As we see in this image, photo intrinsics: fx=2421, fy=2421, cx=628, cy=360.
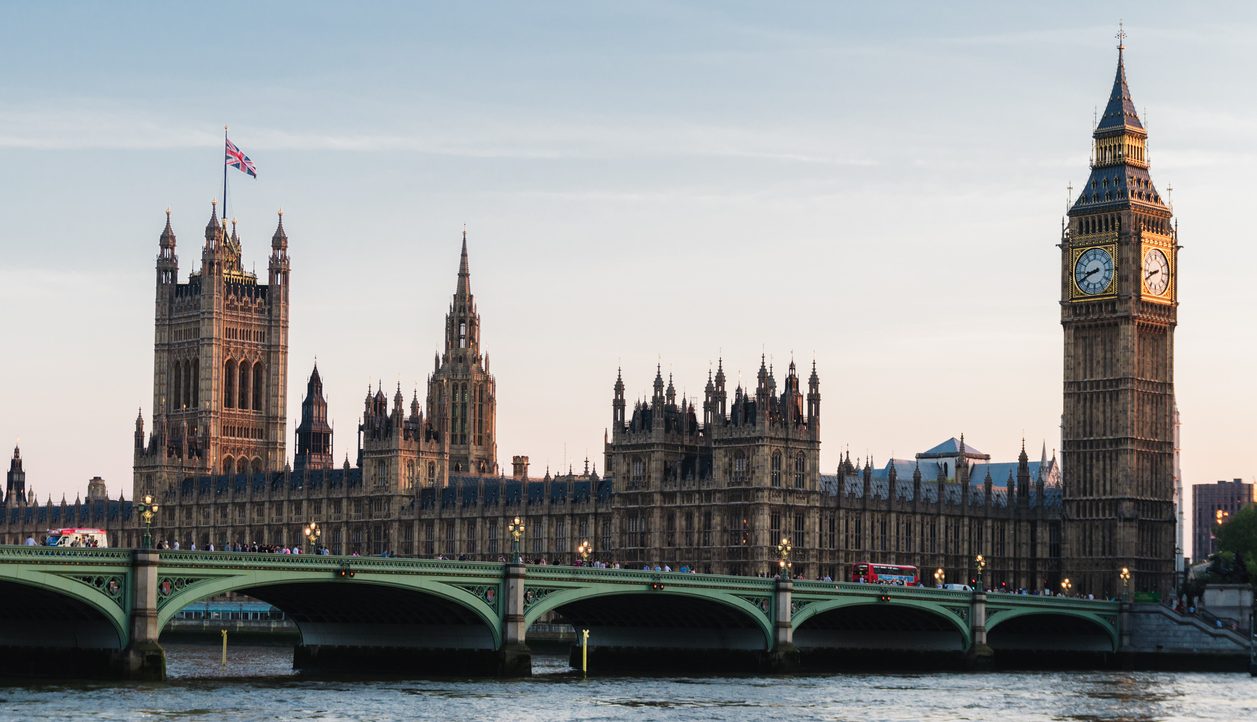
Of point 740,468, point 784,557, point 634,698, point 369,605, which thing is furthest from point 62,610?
point 740,468

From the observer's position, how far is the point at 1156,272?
570 ft

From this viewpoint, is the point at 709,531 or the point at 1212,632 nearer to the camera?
the point at 1212,632

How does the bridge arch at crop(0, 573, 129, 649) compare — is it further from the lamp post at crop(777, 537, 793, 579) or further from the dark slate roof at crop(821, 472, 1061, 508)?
the dark slate roof at crop(821, 472, 1061, 508)

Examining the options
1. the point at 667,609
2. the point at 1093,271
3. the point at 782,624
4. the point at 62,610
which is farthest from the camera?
the point at 1093,271

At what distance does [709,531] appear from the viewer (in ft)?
530

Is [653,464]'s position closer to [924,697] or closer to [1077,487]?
[1077,487]

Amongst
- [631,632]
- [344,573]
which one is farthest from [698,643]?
[344,573]

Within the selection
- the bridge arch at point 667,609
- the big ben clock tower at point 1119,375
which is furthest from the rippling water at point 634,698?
the big ben clock tower at point 1119,375

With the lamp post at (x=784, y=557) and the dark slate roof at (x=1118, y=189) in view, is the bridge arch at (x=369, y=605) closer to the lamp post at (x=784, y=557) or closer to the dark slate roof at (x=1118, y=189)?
the lamp post at (x=784, y=557)

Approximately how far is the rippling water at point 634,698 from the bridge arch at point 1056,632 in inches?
621

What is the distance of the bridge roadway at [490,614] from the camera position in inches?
3551

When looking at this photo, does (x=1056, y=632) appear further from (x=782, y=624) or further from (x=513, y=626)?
(x=513, y=626)

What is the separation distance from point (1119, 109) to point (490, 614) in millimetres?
90323

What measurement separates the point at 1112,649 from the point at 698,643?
107ft
